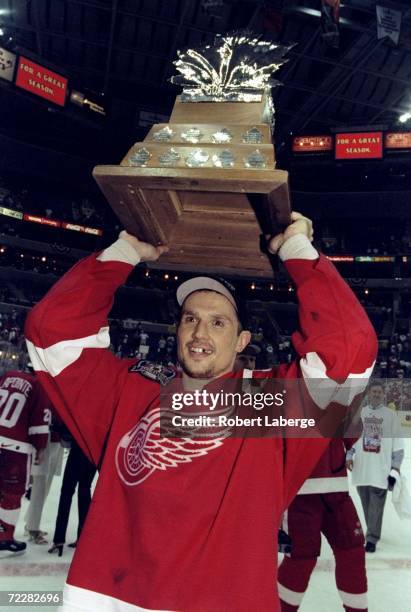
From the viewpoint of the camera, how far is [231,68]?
6.20 feet

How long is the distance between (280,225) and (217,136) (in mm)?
363

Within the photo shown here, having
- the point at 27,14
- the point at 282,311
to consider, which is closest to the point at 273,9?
the point at 27,14

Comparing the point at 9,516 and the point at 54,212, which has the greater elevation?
the point at 54,212

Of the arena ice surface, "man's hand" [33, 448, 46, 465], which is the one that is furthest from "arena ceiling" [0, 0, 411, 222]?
the arena ice surface

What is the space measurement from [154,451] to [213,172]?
34.3 inches

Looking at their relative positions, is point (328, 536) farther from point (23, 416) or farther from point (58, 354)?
point (23, 416)

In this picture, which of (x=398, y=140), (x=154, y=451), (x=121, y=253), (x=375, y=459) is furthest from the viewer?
(x=398, y=140)

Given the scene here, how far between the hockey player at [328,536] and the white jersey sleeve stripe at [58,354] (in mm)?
2260

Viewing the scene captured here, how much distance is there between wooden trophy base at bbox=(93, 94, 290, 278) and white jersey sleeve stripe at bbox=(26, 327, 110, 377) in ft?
1.47

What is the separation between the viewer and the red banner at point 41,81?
12.6 meters

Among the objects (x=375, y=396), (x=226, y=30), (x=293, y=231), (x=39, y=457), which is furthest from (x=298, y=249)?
(x=226, y=30)

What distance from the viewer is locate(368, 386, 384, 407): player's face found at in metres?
5.75

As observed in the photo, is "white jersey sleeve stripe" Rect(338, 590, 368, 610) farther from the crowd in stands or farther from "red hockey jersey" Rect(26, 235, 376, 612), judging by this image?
the crowd in stands

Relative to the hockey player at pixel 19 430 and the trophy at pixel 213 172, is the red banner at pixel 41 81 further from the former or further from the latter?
the trophy at pixel 213 172
